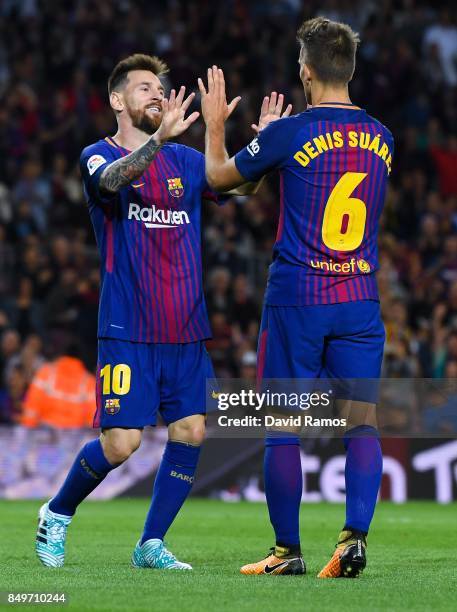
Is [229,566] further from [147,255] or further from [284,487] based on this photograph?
[147,255]

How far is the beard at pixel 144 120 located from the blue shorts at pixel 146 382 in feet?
3.65

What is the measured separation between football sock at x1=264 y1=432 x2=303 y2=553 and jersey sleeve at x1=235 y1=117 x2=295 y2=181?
1186mm

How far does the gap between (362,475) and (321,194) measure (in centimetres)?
124

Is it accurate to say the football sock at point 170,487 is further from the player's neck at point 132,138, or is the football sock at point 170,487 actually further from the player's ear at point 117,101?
the player's ear at point 117,101

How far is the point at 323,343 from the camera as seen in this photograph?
607 cm

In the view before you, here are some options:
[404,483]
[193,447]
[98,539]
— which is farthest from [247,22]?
[193,447]

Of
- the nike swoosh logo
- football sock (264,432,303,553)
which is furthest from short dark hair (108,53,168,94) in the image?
the nike swoosh logo

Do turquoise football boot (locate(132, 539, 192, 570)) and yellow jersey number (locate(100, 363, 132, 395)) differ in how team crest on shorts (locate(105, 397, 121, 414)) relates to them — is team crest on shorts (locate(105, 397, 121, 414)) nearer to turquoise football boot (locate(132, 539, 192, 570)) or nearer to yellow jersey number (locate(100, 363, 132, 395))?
yellow jersey number (locate(100, 363, 132, 395))

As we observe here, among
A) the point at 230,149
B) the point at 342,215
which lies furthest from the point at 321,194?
the point at 230,149

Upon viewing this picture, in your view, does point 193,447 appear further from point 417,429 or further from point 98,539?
point 417,429

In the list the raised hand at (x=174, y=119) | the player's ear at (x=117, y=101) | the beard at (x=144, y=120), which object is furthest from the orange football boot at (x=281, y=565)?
the player's ear at (x=117, y=101)

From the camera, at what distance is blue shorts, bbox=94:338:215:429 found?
6.52 m

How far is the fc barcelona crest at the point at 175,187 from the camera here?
6.80m

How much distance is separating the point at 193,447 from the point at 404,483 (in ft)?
21.0
